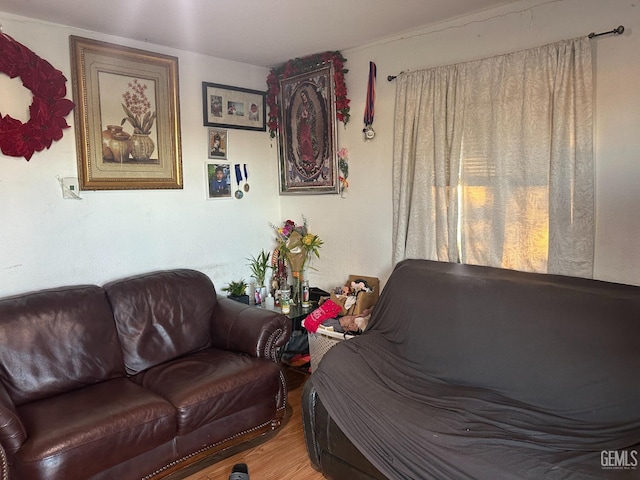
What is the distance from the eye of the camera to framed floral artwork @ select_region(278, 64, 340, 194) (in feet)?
11.4

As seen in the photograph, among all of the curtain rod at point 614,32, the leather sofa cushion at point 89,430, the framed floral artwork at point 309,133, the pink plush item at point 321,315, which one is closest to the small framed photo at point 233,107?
the framed floral artwork at point 309,133

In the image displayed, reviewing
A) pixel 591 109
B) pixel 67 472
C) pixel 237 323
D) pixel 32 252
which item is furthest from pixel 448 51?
pixel 67 472

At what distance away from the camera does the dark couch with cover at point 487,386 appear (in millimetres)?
1707

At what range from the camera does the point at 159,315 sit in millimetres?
2852

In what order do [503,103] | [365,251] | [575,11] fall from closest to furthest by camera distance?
1. [575,11]
2. [503,103]
3. [365,251]

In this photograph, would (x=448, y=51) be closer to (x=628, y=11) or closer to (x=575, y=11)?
(x=575, y=11)

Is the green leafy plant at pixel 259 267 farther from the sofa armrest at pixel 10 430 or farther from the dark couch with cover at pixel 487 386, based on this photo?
the sofa armrest at pixel 10 430

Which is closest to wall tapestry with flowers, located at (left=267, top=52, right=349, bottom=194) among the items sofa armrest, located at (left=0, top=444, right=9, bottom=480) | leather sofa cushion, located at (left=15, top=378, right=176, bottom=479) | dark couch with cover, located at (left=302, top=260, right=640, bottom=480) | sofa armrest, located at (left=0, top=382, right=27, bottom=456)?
dark couch with cover, located at (left=302, top=260, right=640, bottom=480)

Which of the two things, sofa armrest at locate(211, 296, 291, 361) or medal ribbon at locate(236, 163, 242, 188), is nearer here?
sofa armrest at locate(211, 296, 291, 361)

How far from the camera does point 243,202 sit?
3.73 m

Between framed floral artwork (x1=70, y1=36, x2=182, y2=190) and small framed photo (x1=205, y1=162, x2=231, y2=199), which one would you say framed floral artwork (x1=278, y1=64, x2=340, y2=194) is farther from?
framed floral artwork (x1=70, y1=36, x2=182, y2=190)

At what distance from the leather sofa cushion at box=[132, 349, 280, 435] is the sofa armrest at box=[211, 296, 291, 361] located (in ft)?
0.23

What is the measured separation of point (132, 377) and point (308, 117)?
2.23 meters

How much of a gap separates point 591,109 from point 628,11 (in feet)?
1.52
